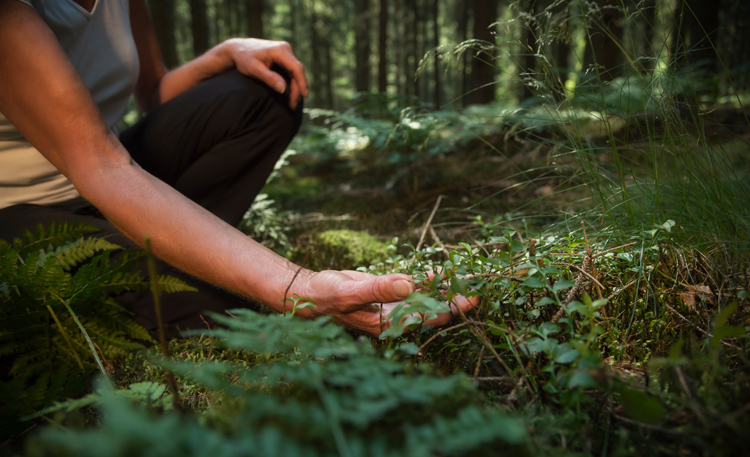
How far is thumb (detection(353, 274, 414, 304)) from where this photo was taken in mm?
1131

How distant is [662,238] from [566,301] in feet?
1.63

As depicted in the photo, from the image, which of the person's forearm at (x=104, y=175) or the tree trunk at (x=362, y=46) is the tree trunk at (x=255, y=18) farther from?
the tree trunk at (x=362, y=46)

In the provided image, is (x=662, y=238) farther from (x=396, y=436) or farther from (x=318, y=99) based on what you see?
(x=318, y=99)

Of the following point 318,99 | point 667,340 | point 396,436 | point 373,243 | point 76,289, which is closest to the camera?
point 396,436

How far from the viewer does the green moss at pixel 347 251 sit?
223cm

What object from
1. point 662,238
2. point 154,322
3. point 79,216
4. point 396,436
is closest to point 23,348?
point 154,322

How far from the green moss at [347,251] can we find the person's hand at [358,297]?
2.59ft

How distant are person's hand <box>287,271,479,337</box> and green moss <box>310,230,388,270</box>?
→ 2.59ft

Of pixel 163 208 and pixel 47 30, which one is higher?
pixel 47 30

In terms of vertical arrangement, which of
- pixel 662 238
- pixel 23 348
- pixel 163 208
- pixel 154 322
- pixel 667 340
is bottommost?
pixel 154 322

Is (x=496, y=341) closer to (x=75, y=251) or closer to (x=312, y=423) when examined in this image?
(x=312, y=423)

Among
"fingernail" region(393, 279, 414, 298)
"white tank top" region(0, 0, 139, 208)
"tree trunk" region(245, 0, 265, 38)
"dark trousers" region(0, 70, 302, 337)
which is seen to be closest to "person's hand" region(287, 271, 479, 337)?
"fingernail" region(393, 279, 414, 298)

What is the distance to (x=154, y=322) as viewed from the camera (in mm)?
1754

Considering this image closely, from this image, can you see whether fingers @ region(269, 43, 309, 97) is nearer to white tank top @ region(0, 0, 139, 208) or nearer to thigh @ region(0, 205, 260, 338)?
white tank top @ region(0, 0, 139, 208)
